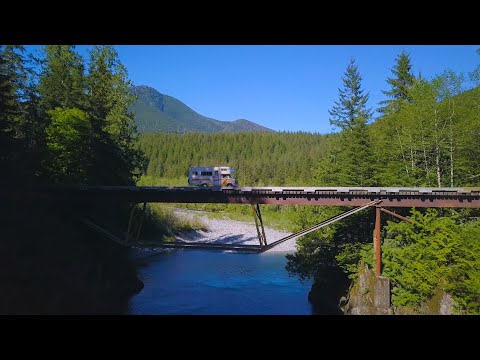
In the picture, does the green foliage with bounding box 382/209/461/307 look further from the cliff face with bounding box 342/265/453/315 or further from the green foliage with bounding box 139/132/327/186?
the green foliage with bounding box 139/132/327/186

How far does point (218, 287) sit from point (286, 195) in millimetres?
8898

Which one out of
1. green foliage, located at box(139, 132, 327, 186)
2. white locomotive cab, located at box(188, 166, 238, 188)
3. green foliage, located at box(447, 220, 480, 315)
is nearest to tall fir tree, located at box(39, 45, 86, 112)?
white locomotive cab, located at box(188, 166, 238, 188)

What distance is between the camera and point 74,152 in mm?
24062

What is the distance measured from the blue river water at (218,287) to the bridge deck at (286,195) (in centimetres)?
534

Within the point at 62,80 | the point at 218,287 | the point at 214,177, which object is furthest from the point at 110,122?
the point at 218,287

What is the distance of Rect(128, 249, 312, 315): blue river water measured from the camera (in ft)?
64.1

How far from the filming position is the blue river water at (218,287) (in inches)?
770

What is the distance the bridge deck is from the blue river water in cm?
534

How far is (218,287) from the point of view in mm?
23375

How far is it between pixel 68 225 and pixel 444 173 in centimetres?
2003

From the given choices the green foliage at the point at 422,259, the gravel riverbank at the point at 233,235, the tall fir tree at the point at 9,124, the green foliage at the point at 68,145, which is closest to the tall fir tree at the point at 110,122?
the green foliage at the point at 68,145
